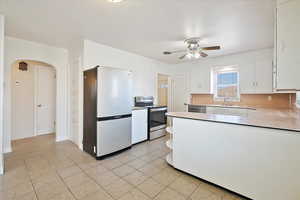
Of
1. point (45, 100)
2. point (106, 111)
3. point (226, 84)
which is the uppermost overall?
point (226, 84)

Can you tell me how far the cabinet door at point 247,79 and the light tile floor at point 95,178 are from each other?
2939 millimetres

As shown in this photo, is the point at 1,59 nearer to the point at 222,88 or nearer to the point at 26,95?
the point at 26,95

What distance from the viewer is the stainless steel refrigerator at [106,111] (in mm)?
2586

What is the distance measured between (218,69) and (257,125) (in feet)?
11.3

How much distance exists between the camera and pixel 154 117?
3.92 metres

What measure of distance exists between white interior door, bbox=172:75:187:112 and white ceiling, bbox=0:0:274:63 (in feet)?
6.91

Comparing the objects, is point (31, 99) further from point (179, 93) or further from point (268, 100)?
point (268, 100)

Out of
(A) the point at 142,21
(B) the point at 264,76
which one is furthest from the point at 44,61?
(B) the point at 264,76

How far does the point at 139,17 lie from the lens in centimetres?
218

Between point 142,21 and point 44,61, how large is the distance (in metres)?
2.81

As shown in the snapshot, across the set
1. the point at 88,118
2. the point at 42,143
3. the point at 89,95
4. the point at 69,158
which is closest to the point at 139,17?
the point at 89,95

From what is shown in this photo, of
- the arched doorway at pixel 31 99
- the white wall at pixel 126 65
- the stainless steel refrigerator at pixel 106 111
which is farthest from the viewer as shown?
the arched doorway at pixel 31 99

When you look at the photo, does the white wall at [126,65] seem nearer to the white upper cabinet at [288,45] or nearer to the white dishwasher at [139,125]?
the white dishwasher at [139,125]

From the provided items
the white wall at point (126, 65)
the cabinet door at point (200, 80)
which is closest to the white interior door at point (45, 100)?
the white wall at point (126, 65)
